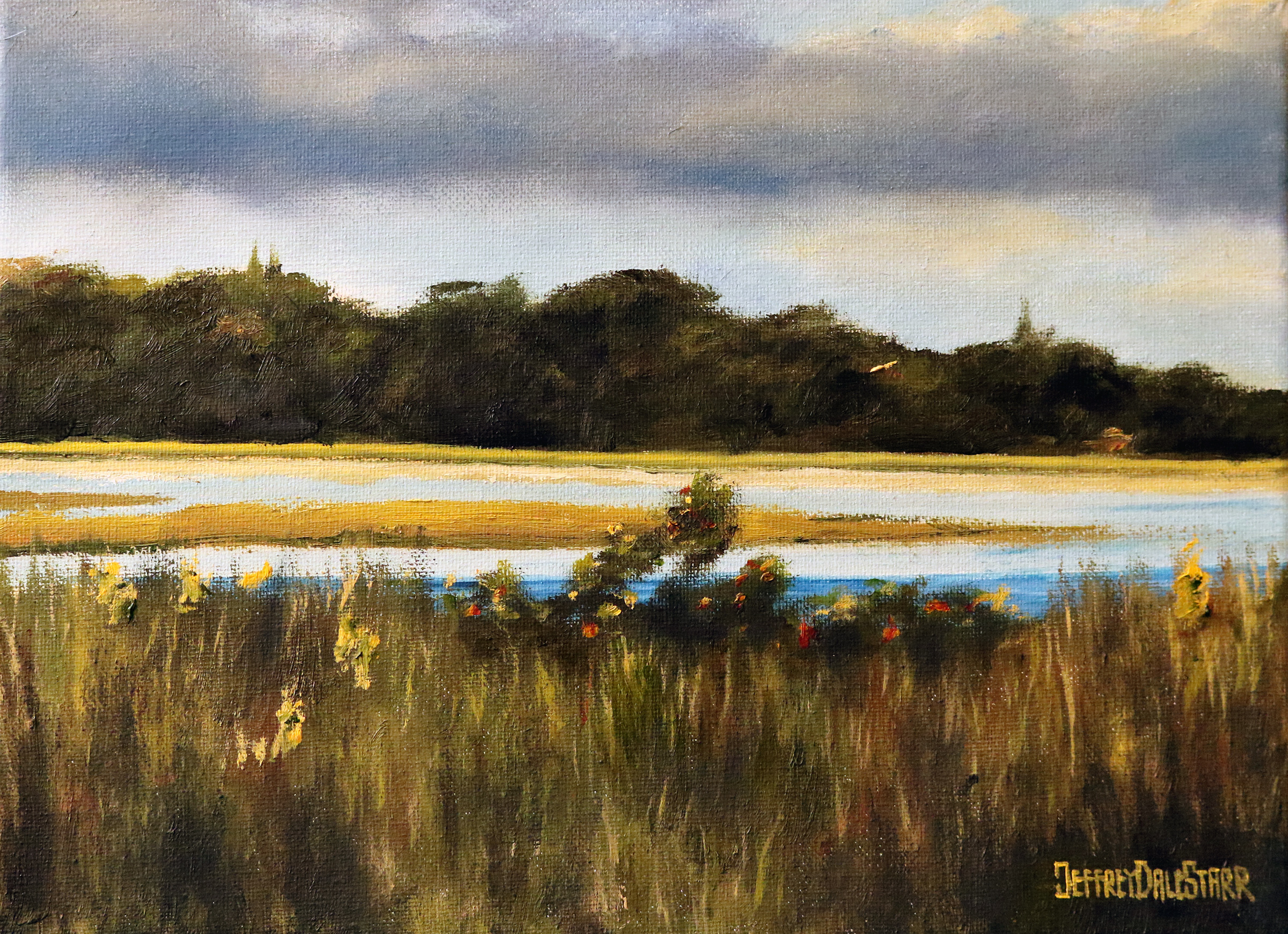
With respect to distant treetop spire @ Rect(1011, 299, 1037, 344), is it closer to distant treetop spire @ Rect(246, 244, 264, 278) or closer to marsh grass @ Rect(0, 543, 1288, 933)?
marsh grass @ Rect(0, 543, 1288, 933)

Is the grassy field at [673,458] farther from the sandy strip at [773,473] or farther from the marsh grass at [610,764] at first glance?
the marsh grass at [610,764]

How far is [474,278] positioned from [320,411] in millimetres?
631

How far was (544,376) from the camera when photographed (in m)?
2.63

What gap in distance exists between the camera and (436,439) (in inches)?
103

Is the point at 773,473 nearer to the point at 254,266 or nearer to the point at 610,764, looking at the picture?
the point at 610,764

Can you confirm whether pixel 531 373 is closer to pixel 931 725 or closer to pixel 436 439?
pixel 436 439

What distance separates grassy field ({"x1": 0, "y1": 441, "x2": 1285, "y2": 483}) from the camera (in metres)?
2.58

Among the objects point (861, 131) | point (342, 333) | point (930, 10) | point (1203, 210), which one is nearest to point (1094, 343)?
point (1203, 210)

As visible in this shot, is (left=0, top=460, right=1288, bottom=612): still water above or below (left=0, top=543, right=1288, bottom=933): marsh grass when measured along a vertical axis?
above

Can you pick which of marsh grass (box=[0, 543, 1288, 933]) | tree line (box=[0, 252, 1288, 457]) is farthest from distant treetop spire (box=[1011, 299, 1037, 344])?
marsh grass (box=[0, 543, 1288, 933])

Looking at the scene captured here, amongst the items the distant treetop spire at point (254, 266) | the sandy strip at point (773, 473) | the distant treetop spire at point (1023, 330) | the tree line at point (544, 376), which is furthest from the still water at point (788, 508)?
the distant treetop spire at point (254, 266)

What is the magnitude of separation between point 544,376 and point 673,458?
Result: 0.48 metres
